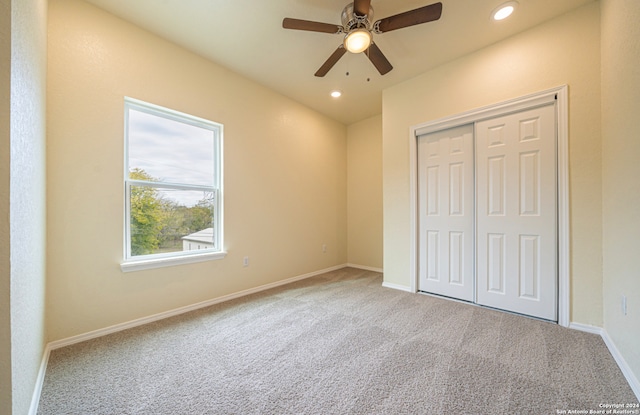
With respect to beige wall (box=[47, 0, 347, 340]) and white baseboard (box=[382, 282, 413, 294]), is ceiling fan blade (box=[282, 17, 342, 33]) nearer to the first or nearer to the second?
beige wall (box=[47, 0, 347, 340])

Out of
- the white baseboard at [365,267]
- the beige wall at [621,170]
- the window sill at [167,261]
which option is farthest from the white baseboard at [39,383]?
the white baseboard at [365,267]

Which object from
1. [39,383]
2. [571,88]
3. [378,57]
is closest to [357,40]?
[378,57]

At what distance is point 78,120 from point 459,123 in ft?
12.2

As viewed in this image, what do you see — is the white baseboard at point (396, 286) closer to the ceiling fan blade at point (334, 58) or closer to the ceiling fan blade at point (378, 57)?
the ceiling fan blade at point (378, 57)

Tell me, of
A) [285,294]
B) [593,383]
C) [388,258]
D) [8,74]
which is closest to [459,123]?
[388,258]

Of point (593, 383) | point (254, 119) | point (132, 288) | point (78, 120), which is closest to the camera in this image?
point (593, 383)

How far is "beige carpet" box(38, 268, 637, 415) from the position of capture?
1.32 metres

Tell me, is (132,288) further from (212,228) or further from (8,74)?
(8,74)

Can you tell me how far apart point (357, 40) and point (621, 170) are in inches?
83.2

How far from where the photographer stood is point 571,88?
2.14 metres

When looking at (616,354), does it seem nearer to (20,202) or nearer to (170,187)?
(20,202)

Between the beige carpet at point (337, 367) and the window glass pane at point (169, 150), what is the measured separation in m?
1.50

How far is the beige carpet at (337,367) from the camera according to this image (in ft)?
4.33

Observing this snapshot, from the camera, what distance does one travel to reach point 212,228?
2.91 m
